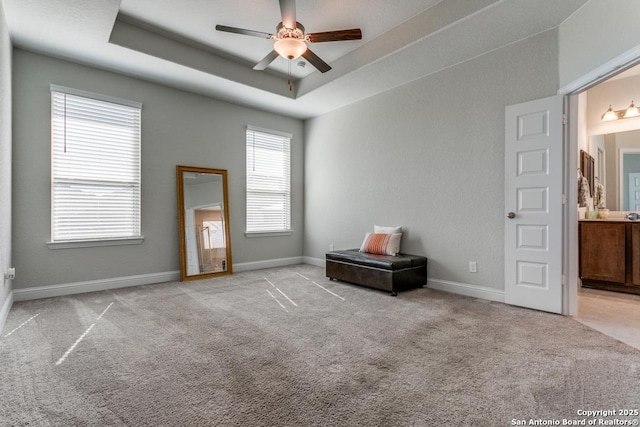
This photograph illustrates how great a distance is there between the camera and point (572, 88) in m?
3.05

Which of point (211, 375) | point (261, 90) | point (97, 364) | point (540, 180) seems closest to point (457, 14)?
point (540, 180)

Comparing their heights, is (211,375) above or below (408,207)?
below

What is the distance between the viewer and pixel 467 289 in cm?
391

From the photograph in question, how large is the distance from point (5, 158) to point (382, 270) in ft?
13.5

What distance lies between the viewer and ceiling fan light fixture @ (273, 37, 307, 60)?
3.04m

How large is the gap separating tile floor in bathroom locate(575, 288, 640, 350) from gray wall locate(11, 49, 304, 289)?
4472 mm

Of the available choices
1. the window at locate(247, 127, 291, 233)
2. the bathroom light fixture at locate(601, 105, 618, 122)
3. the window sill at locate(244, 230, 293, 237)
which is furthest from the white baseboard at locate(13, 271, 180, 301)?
the bathroom light fixture at locate(601, 105, 618, 122)

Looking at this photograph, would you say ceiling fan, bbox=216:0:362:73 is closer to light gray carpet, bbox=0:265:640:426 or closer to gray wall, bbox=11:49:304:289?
gray wall, bbox=11:49:304:289

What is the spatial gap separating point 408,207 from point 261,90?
2826mm

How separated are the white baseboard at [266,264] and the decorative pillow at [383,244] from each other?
1.97 metres

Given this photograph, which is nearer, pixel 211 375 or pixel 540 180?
pixel 211 375

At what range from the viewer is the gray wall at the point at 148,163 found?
3.68 metres

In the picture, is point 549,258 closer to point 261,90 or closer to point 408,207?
point 408,207

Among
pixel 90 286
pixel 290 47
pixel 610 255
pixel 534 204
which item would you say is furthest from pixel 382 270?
pixel 90 286
